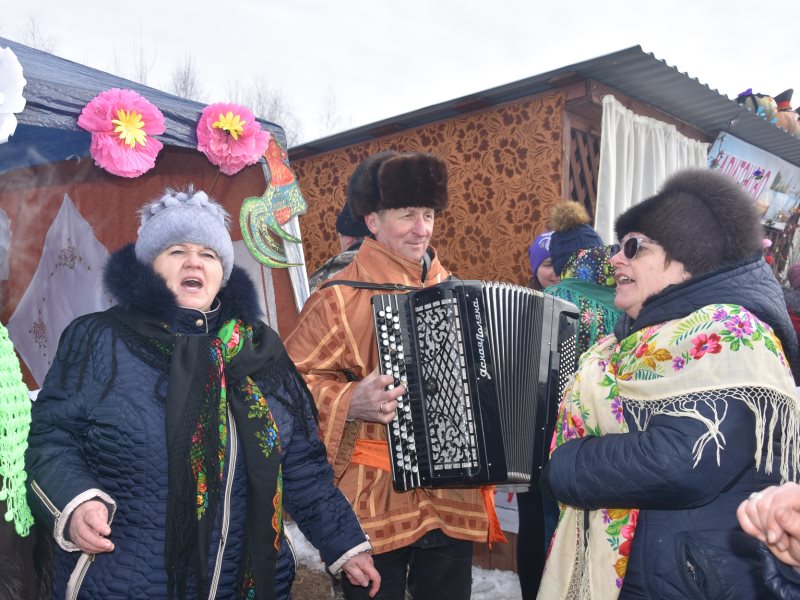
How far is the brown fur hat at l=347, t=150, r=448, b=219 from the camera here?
2523 mm

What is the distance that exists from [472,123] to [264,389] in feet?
14.5

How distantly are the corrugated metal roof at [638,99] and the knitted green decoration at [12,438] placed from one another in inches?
172

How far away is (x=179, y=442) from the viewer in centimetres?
167

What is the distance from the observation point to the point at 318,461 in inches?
80.6

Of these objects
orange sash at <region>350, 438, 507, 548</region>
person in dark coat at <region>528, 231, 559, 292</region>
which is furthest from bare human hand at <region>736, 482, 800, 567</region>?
person in dark coat at <region>528, 231, 559, 292</region>

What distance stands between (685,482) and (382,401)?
3.18ft

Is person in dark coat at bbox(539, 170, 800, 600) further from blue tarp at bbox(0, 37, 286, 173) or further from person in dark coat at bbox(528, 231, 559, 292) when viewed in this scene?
blue tarp at bbox(0, 37, 286, 173)

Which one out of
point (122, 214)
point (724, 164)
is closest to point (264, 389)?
point (122, 214)

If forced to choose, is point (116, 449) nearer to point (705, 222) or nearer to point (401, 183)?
point (401, 183)

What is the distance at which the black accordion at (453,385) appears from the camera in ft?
7.09

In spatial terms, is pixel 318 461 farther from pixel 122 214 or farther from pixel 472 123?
pixel 472 123

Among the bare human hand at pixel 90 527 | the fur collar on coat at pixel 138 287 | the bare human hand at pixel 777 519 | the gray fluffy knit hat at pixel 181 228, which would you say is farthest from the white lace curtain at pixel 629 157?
the bare human hand at pixel 90 527

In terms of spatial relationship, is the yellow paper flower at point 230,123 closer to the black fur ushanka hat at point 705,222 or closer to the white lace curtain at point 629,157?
the black fur ushanka hat at point 705,222

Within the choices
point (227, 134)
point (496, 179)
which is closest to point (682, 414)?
point (227, 134)
